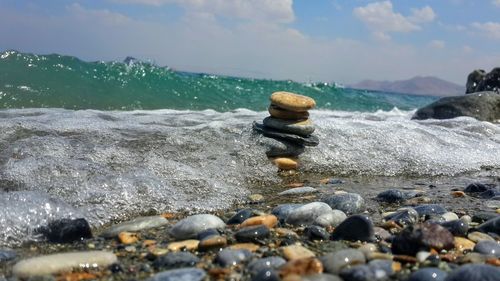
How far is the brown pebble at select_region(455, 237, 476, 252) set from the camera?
2223 mm

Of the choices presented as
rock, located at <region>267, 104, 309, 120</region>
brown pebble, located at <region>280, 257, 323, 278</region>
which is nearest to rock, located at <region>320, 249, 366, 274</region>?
brown pebble, located at <region>280, 257, 323, 278</region>

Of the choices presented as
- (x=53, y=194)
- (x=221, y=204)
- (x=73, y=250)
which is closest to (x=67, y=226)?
(x=73, y=250)

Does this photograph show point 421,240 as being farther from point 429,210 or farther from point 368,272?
point 429,210

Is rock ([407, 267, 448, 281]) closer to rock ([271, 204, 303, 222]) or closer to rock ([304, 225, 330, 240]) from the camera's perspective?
rock ([304, 225, 330, 240])

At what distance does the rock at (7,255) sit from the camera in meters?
2.11

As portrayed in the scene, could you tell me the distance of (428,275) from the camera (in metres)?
1.75

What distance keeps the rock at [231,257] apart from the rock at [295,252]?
0.47 ft

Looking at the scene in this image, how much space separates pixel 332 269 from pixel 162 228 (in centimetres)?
105

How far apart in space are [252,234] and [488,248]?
973 millimetres

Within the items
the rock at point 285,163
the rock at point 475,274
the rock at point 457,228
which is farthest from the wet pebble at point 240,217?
the rock at point 285,163

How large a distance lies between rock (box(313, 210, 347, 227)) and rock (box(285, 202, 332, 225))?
0.13 feet

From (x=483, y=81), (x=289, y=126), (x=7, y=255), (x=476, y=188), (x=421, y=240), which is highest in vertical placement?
(x=483, y=81)

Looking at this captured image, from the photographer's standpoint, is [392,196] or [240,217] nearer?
[240,217]

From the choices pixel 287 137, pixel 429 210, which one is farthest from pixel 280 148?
pixel 429 210
